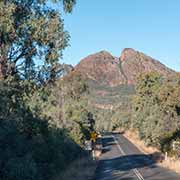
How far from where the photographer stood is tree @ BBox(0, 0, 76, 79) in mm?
20766

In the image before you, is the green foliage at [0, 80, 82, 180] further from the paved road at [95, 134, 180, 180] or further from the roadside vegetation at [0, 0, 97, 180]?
the paved road at [95, 134, 180, 180]

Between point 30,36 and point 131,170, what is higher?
point 30,36

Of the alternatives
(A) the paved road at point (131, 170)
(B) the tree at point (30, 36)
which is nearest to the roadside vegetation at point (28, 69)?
(B) the tree at point (30, 36)

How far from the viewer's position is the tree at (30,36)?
20766 millimetres

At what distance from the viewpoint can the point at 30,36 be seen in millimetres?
21719

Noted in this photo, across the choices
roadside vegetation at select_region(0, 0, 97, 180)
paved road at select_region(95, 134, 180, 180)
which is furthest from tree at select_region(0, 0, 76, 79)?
paved road at select_region(95, 134, 180, 180)

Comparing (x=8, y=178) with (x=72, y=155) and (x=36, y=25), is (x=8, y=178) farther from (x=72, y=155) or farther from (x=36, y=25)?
(x=72, y=155)

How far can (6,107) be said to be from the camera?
59.4 feet

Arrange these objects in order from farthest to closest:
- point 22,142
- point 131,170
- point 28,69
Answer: point 131,170 → point 28,69 → point 22,142

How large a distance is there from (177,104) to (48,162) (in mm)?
24526

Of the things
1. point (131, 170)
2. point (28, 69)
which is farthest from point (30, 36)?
point (131, 170)

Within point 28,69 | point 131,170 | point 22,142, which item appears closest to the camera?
point 22,142

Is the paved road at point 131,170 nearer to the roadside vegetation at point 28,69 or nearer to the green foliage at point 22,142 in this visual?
the green foliage at point 22,142

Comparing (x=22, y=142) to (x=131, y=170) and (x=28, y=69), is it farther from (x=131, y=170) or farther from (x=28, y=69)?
(x=131, y=170)
